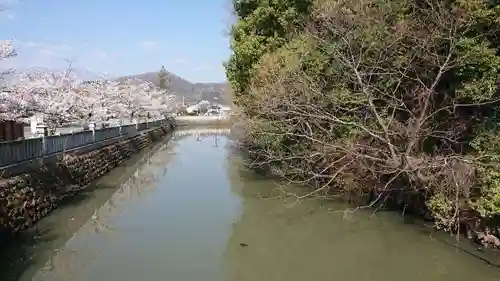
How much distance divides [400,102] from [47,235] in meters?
8.57

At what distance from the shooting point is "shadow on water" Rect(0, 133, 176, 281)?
8484mm

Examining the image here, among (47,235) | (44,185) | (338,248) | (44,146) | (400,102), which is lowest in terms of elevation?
(47,235)

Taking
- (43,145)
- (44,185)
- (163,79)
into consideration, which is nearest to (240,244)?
(44,185)

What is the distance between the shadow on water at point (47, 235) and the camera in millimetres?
8484

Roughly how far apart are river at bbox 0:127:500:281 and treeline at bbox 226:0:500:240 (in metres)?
0.96

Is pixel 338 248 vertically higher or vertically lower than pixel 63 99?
lower

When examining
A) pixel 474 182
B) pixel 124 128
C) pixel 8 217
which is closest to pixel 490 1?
pixel 474 182

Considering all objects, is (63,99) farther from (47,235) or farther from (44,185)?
(47,235)

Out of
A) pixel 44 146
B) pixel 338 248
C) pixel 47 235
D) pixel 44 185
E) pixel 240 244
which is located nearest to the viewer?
pixel 338 248

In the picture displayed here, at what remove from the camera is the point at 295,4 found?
17.5m

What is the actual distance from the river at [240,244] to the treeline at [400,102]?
96cm

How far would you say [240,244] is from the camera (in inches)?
412

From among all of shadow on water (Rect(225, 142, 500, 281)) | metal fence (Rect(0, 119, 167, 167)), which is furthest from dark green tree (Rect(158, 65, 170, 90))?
shadow on water (Rect(225, 142, 500, 281))

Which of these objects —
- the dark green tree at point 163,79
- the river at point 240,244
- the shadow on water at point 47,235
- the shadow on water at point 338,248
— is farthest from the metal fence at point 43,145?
the dark green tree at point 163,79
